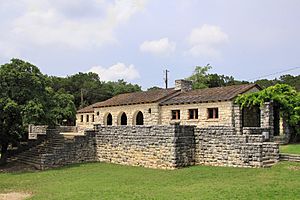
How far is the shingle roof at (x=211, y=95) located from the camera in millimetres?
24812

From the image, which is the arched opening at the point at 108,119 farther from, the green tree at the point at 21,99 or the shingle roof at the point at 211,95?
the green tree at the point at 21,99

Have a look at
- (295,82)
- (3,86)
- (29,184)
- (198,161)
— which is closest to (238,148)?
(198,161)

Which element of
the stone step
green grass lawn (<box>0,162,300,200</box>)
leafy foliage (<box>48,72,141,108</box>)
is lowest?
green grass lawn (<box>0,162,300,200</box>)

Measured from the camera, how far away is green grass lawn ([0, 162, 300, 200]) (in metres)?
11.3

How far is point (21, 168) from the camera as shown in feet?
69.5

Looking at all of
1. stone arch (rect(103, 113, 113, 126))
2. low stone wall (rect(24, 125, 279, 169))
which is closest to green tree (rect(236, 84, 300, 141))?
low stone wall (rect(24, 125, 279, 169))

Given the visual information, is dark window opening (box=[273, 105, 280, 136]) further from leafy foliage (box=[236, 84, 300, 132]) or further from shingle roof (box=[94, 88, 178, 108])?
shingle roof (box=[94, 88, 178, 108])

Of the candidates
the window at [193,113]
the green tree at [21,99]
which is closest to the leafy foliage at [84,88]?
the window at [193,113]

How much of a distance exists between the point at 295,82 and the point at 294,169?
169 ft

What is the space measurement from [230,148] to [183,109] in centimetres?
1059

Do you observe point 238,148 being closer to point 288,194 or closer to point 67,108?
point 288,194

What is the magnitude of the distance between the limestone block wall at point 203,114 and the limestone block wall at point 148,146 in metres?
6.87

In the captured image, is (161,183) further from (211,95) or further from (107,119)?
(107,119)

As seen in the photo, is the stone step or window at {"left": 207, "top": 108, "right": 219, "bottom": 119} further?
window at {"left": 207, "top": 108, "right": 219, "bottom": 119}
